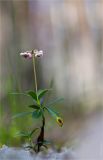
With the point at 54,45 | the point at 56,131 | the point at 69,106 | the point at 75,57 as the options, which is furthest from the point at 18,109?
the point at 54,45

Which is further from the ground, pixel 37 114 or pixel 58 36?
pixel 37 114

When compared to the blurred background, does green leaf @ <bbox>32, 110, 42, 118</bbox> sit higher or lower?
higher

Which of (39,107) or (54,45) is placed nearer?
(39,107)

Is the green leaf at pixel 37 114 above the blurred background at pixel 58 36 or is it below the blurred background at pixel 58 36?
above

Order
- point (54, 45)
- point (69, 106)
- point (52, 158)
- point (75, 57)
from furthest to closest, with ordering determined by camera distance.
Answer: point (54, 45)
point (75, 57)
point (69, 106)
point (52, 158)

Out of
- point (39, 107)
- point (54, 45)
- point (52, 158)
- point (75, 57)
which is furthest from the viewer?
point (54, 45)

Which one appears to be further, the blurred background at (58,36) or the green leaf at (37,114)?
the blurred background at (58,36)

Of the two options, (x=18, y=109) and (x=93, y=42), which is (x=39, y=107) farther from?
(x=93, y=42)

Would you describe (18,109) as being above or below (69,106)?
above

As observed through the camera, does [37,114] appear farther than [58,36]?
No

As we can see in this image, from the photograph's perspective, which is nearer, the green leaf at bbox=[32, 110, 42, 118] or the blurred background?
the green leaf at bbox=[32, 110, 42, 118]
